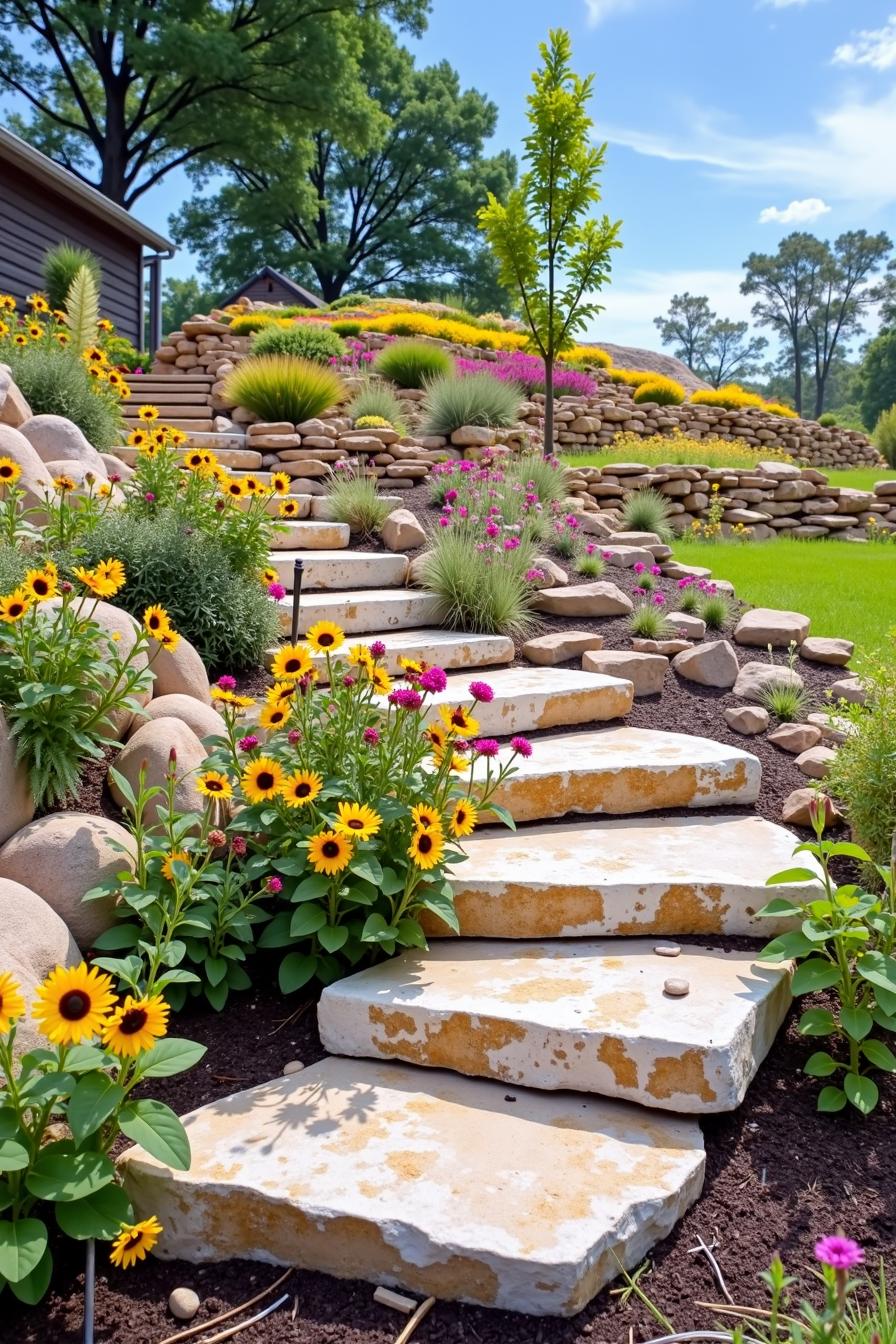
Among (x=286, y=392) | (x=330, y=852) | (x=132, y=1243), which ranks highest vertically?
(x=286, y=392)

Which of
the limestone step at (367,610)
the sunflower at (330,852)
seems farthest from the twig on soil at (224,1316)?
the limestone step at (367,610)

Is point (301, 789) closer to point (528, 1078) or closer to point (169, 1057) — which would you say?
point (169, 1057)

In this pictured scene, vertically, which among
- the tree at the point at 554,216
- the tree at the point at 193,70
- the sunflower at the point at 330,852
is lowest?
the sunflower at the point at 330,852

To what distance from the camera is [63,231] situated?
1338 cm

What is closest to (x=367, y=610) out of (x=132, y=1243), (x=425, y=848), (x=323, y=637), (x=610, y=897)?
(x=323, y=637)

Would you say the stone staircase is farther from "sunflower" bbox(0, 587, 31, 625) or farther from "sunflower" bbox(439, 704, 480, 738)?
"sunflower" bbox(0, 587, 31, 625)

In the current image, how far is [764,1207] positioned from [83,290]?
6.91 meters

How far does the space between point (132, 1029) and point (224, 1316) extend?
0.57 m

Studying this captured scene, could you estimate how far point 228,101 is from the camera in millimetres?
20234

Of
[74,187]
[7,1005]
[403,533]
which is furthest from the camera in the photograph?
[74,187]

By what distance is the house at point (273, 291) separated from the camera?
83.3 feet

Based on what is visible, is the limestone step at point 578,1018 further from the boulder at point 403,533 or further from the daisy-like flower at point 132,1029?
the boulder at point 403,533

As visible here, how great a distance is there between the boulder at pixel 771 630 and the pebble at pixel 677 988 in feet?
9.52

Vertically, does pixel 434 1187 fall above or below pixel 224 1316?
above
